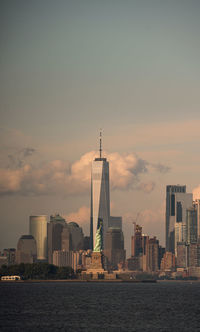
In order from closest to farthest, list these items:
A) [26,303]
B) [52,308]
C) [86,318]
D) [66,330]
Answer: [66,330] < [86,318] < [52,308] < [26,303]

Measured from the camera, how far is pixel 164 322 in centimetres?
13275

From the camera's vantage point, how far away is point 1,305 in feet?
558

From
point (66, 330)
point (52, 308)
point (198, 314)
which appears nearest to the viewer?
point (66, 330)

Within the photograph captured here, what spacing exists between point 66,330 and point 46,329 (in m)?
3.17

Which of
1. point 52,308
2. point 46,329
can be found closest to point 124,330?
point 46,329

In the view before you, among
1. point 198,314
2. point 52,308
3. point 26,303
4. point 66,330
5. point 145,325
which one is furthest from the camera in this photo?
point 26,303

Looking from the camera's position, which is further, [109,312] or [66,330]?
[109,312]

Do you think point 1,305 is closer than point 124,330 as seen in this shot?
No

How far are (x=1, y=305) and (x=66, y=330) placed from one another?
177 ft

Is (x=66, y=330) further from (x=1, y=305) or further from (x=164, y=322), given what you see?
(x=1, y=305)

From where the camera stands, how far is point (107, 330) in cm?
11988

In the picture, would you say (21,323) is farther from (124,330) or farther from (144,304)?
(144,304)

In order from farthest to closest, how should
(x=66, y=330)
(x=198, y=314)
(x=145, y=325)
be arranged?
1. (x=198, y=314)
2. (x=145, y=325)
3. (x=66, y=330)

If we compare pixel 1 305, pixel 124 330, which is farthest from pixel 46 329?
pixel 1 305
